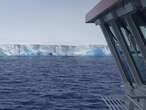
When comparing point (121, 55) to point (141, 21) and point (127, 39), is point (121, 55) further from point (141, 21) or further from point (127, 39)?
point (141, 21)

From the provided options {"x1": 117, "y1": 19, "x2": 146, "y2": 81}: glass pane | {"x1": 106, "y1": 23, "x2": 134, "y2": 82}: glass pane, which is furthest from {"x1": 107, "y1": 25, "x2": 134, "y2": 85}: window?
{"x1": 117, "y1": 19, "x2": 146, "y2": 81}: glass pane

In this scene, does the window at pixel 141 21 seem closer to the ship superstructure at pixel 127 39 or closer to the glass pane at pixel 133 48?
the ship superstructure at pixel 127 39

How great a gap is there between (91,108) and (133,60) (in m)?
32.1

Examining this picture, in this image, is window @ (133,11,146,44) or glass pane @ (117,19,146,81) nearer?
window @ (133,11,146,44)

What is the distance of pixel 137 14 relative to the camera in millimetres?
12031

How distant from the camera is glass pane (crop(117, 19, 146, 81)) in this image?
1353 cm

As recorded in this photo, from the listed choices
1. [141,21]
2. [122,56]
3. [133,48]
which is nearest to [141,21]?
[141,21]

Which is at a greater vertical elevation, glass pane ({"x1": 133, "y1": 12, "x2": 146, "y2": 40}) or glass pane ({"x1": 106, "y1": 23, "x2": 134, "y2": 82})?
glass pane ({"x1": 133, "y1": 12, "x2": 146, "y2": 40})

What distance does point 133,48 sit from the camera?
45.6ft

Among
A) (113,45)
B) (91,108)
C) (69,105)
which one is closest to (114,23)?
(113,45)

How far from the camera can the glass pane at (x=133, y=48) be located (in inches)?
533

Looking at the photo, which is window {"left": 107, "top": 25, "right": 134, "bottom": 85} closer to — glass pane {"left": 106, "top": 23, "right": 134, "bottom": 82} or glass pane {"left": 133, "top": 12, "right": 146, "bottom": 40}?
glass pane {"left": 106, "top": 23, "right": 134, "bottom": 82}

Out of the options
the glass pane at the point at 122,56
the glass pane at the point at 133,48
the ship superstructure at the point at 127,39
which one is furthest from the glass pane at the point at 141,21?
the glass pane at the point at 122,56

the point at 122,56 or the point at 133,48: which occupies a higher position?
the point at 133,48
